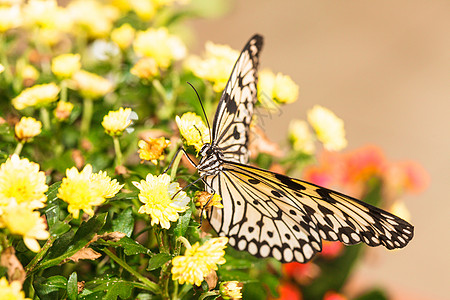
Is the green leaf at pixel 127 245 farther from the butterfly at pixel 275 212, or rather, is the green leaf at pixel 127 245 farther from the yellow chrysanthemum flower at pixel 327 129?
the yellow chrysanthemum flower at pixel 327 129

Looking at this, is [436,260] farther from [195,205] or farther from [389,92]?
[195,205]

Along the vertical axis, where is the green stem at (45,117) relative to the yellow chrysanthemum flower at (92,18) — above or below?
below

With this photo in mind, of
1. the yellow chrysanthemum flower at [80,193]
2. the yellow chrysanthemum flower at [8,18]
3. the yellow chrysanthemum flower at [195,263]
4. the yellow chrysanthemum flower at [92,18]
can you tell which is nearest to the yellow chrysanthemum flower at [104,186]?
the yellow chrysanthemum flower at [80,193]

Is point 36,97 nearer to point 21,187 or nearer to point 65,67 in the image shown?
point 65,67

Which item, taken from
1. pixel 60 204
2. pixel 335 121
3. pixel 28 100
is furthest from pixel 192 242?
pixel 335 121

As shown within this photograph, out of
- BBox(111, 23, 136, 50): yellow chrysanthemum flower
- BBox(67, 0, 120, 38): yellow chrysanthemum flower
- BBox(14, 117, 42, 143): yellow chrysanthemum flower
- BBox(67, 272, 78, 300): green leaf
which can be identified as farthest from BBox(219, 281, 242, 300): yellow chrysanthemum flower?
BBox(67, 0, 120, 38): yellow chrysanthemum flower

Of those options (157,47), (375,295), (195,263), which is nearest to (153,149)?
(195,263)
